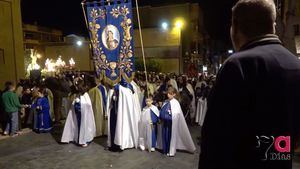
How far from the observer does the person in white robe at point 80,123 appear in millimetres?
8445

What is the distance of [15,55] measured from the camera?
16844mm

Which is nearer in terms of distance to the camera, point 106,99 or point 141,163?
point 141,163

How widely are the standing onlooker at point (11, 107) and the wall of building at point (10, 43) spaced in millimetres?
6671

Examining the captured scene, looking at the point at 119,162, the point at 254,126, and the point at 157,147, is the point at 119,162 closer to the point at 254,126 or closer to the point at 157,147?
the point at 157,147

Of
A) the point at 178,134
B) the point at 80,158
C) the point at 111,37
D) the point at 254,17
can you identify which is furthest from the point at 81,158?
the point at 254,17

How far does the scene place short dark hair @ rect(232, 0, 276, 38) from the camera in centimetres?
146

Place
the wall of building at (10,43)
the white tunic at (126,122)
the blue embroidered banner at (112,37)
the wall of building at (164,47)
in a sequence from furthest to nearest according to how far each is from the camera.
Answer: the wall of building at (164,47), the wall of building at (10,43), the blue embroidered banner at (112,37), the white tunic at (126,122)

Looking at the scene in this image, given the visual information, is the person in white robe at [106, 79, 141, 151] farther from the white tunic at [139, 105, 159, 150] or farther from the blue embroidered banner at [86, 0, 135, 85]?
the blue embroidered banner at [86, 0, 135, 85]

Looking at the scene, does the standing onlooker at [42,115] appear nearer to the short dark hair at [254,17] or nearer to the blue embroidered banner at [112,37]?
the blue embroidered banner at [112,37]

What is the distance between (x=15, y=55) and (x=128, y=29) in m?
11.5

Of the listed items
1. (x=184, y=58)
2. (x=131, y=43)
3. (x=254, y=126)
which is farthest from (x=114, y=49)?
(x=184, y=58)

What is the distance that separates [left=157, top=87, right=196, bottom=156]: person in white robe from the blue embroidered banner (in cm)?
143

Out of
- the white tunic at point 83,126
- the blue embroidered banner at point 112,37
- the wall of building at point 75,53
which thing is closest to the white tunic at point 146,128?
the blue embroidered banner at point 112,37
